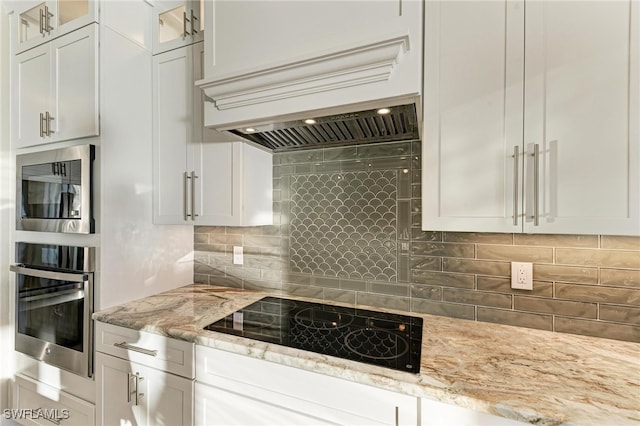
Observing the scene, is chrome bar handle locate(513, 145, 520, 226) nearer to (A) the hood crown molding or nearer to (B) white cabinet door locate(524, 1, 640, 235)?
(B) white cabinet door locate(524, 1, 640, 235)

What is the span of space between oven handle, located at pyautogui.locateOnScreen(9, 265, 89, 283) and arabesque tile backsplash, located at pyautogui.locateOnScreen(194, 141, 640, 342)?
69 centimetres

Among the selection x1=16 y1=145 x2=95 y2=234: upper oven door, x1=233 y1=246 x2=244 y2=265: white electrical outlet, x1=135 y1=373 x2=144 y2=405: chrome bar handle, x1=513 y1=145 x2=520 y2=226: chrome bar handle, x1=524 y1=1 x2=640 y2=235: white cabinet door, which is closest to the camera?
x1=524 y1=1 x2=640 y2=235: white cabinet door

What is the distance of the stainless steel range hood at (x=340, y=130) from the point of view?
4.25 feet

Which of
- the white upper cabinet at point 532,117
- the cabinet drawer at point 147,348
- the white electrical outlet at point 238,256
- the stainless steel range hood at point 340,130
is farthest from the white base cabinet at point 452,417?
the white electrical outlet at point 238,256

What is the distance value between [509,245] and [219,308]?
1461mm

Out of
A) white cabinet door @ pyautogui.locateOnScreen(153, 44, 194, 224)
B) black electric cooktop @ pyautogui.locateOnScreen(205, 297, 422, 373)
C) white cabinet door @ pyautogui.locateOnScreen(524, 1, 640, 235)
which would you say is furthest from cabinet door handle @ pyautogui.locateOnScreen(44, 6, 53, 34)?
white cabinet door @ pyautogui.locateOnScreen(524, 1, 640, 235)

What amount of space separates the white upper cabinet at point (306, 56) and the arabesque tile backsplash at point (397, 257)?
1.69 ft

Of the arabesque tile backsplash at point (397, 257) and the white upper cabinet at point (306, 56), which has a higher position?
the white upper cabinet at point (306, 56)

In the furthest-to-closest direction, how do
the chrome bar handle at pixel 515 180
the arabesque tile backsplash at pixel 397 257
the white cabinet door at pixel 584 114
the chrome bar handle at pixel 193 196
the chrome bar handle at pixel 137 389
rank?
the chrome bar handle at pixel 193 196, the chrome bar handle at pixel 137 389, the arabesque tile backsplash at pixel 397 257, the chrome bar handle at pixel 515 180, the white cabinet door at pixel 584 114

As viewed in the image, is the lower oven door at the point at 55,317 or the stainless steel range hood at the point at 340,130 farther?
the lower oven door at the point at 55,317

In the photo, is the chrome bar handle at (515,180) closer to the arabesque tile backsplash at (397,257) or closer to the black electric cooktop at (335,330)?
the arabesque tile backsplash at (397,257)

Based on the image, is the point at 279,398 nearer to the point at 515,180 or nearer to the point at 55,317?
the point at 515,180

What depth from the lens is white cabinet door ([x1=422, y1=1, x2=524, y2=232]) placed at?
1.08 meters

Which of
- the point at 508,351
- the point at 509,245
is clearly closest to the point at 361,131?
the point at 509,245
